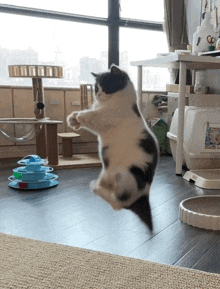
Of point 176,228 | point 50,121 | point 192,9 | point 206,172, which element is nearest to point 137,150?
point 50,121

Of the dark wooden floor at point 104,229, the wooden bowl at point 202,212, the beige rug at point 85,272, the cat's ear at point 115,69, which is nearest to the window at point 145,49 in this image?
the cat's ear at point 115,69

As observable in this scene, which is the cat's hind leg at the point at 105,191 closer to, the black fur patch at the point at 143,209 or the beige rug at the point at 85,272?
the black fur patch at the point at 143,209

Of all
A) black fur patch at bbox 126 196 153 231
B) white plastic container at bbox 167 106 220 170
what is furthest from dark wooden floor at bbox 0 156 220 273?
black fur patch at bbox 126 196 153 231

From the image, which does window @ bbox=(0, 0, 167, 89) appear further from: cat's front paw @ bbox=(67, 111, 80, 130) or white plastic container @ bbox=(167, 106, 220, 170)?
white plastic container @ bbox=(167, 106, 220, 170)

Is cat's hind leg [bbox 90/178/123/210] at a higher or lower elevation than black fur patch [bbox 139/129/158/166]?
lower

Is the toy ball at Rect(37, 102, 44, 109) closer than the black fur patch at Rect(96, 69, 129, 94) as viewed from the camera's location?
No

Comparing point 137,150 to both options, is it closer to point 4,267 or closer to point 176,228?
point 4,267
